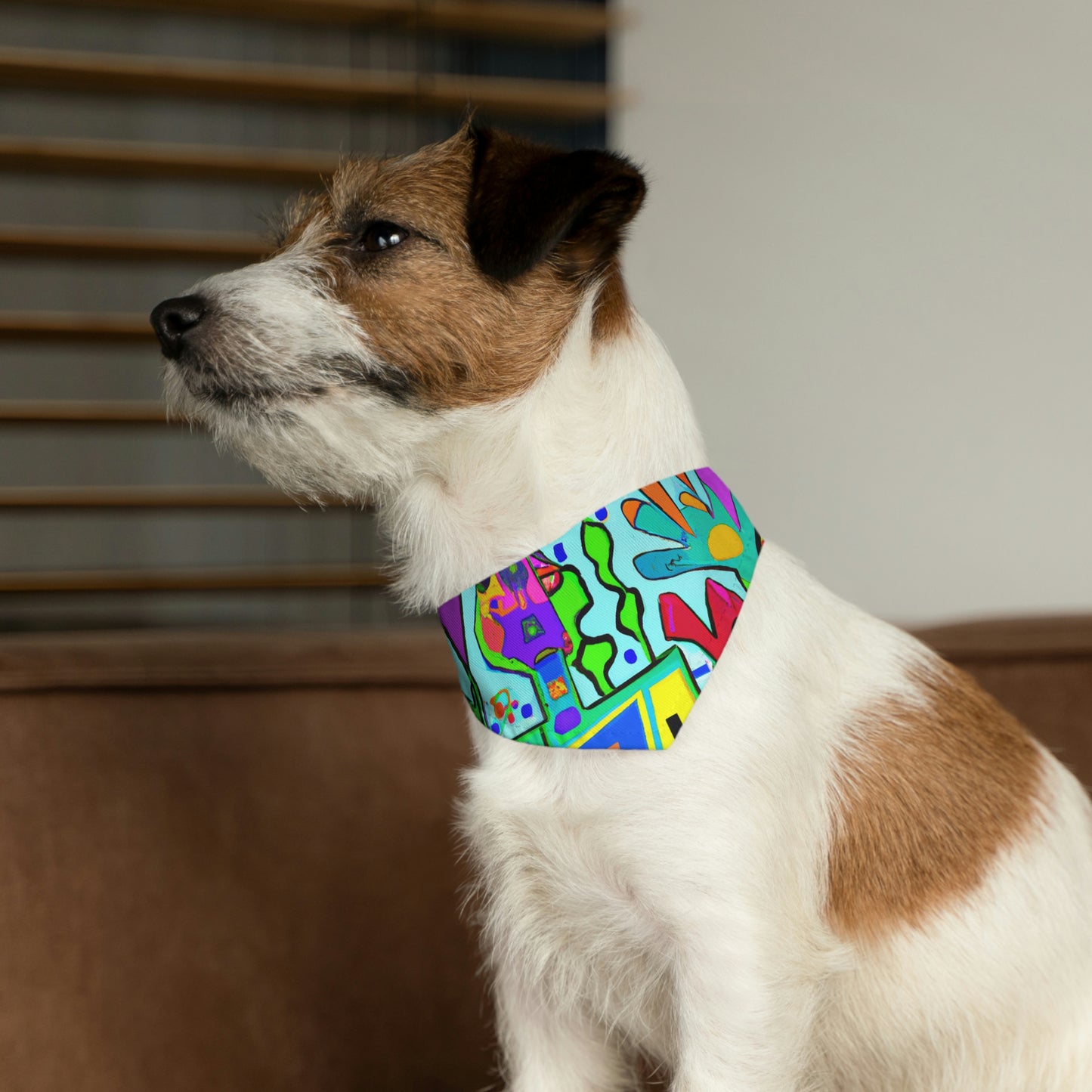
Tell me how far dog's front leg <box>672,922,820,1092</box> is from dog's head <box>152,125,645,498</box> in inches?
20.1

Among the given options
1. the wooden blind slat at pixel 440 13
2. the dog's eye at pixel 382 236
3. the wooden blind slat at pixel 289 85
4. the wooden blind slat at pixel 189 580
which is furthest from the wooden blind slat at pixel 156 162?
the dog's eye at pixel 382 236

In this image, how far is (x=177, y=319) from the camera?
1.04 meters

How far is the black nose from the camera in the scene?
1040mm

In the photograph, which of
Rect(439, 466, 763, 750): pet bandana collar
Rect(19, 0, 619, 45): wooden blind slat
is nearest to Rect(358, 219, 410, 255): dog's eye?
Rect(439, 466, 763, 750): pet bandana collar

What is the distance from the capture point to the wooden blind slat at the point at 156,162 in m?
3.26

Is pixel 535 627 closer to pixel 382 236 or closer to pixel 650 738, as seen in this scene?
pixel 650 738

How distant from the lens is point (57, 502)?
11.1 ft

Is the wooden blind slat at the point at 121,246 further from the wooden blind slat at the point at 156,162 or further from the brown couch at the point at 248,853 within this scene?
the brown couch at the point at 248,853

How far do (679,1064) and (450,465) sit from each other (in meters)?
0.56

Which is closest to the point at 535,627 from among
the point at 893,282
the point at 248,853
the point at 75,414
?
the point at 248,853

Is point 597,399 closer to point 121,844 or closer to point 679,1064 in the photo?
point 679,1064

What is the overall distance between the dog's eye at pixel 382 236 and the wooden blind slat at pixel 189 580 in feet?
7.42

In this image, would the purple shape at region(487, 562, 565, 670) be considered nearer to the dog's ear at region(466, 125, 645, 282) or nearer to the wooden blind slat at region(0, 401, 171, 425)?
the dog's ear at region(466, 125, 645, 282)

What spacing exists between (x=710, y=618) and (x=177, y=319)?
0.55 metres
